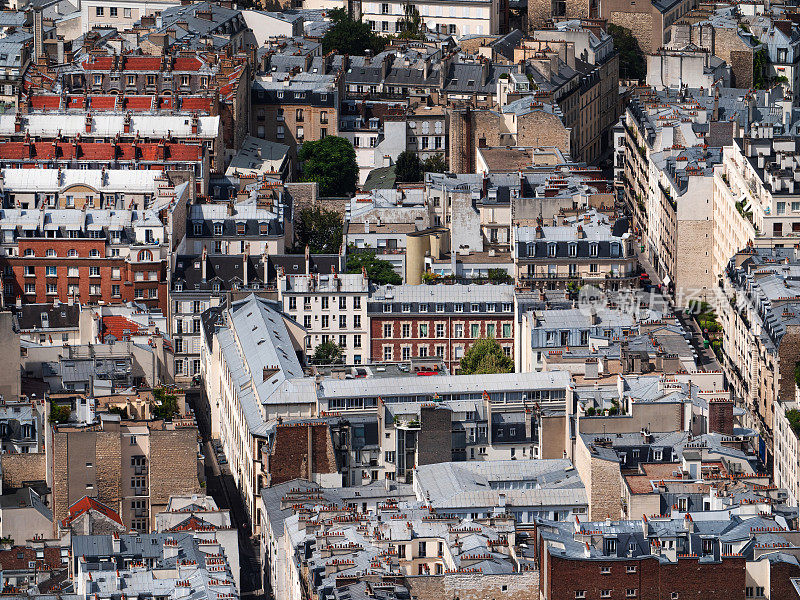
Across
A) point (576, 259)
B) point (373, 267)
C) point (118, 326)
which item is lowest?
point (118, 326)

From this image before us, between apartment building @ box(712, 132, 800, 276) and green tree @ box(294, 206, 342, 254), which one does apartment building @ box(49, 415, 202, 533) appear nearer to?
apartment building @ box(712, 132, 800, 276)

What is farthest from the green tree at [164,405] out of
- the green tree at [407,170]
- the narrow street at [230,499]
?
the green tree at [407,170]

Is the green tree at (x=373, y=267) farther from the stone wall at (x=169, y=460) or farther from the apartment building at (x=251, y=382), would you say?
the stone wall at (x=169, y=460)

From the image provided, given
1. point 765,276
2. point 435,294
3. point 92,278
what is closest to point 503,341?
point 435,294

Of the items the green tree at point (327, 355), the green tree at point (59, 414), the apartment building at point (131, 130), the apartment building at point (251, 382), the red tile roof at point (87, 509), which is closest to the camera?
the red tile roof at point (87, 509)

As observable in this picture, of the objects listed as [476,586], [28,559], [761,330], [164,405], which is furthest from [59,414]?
[761,330]

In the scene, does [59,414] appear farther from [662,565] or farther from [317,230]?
[317,230]

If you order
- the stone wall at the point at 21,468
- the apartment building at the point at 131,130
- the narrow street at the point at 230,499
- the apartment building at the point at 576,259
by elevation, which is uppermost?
the apartment building at the point at 131,130
